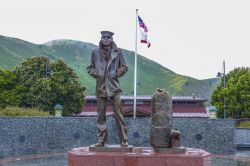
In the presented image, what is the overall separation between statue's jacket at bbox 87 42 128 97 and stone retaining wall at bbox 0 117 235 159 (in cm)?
997

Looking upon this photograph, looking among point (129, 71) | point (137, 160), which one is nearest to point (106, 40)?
point (137, 160)

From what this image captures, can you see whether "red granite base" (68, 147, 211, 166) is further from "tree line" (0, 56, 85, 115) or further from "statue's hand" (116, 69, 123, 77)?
"tree line" (0, 56, 85, 115)

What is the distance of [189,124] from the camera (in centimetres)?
2539

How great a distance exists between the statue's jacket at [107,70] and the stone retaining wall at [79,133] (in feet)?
32.7

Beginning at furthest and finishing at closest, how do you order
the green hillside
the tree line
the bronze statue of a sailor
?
the green hillside < the tree line < the bronze statue of a sailor

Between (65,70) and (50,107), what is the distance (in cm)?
415

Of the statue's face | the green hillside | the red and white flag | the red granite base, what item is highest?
the green hillside

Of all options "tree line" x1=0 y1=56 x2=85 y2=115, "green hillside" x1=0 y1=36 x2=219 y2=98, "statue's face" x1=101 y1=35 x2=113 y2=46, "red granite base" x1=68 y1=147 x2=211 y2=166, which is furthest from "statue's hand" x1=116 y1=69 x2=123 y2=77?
"green hillside" x1=0 y1=36 x2=219 y2=98

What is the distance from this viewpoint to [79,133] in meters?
24.7

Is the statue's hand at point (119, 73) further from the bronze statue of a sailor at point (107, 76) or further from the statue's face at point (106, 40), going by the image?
the statue's face at point (106, 40)

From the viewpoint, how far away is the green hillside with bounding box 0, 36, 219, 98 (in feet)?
410

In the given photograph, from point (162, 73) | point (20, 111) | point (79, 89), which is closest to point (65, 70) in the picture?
point (79, 89)

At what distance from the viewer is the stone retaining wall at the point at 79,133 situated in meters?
22.4

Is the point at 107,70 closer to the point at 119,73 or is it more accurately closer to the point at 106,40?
the point at 119,73
